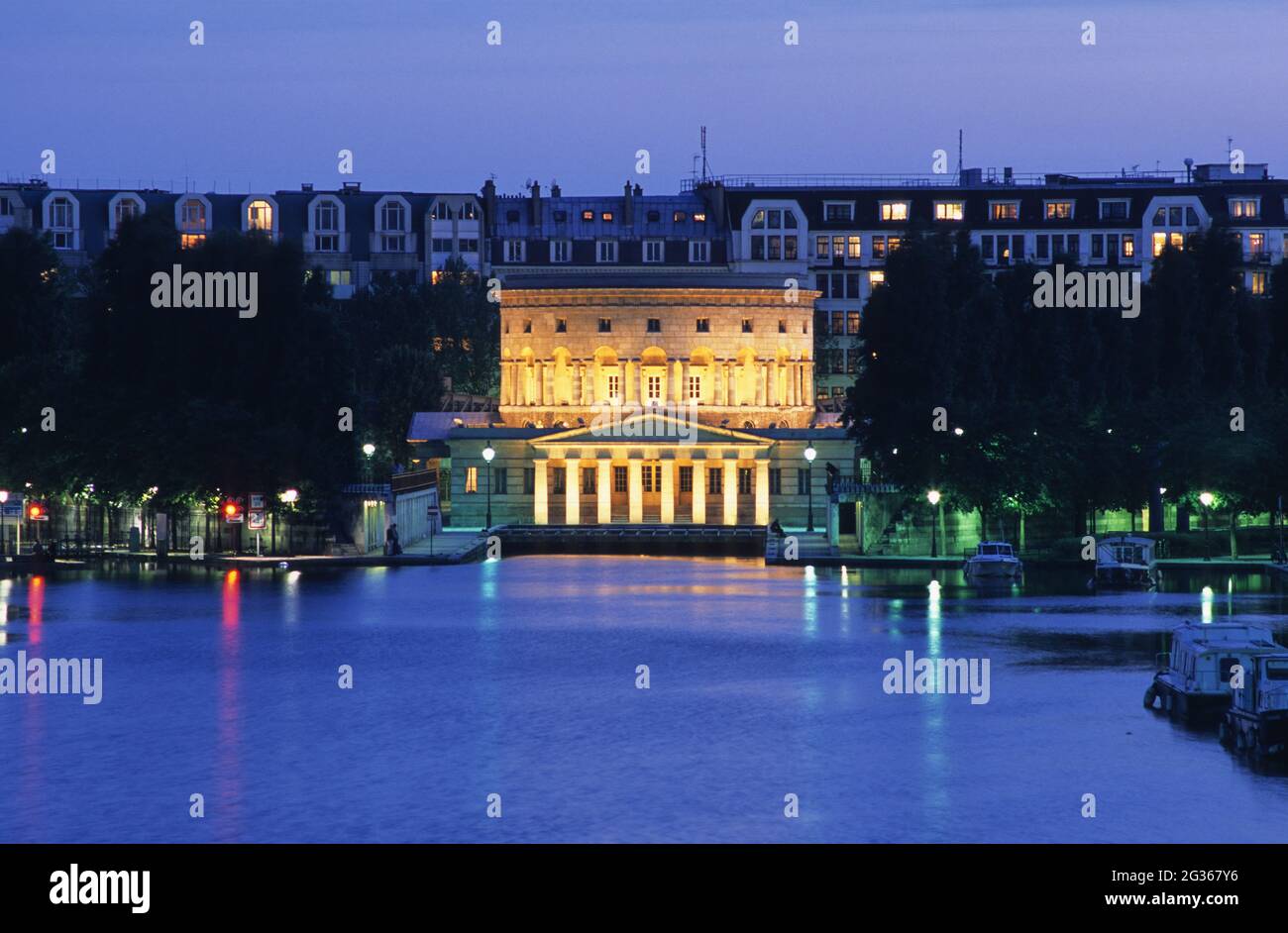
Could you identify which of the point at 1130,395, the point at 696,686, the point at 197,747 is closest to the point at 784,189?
the point at 1130,395

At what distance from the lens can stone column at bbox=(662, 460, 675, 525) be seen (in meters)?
142

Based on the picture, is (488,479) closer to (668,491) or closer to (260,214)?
(668,491)

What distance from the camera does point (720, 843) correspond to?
38344 mm

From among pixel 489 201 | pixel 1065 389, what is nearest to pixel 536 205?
pixel 489 201

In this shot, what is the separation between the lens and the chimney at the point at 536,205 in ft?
570

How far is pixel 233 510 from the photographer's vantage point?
101000mm

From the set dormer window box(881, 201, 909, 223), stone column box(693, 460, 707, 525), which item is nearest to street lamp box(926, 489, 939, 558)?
stone column box(693, 460, 707, 525)

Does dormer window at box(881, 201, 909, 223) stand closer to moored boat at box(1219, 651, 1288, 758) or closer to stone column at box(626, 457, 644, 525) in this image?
stone column at box(626, 457, 644, 525)

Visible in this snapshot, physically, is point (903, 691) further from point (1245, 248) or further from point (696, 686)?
point (1245, 248)

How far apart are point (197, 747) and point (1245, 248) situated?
140 m

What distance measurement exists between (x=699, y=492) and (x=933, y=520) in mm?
36631

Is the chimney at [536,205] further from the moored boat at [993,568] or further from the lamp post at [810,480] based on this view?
the moored boat at [993,568]

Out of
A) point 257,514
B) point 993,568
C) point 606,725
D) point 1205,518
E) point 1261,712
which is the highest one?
point 257,514

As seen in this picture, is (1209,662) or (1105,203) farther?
(1105,203)
